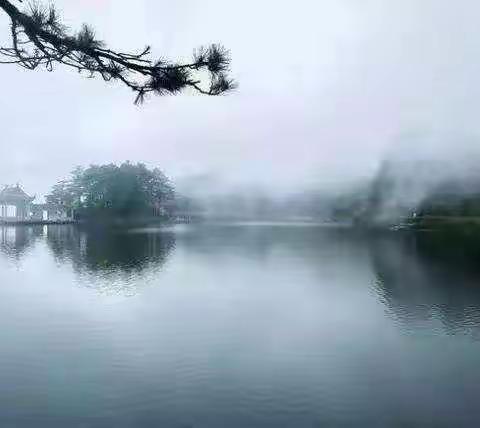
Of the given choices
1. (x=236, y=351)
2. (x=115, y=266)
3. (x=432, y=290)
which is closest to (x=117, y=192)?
(x=115, y=266)

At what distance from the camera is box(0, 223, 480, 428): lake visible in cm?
357

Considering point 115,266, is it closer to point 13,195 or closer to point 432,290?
point 432,290

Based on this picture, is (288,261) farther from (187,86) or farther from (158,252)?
(187,86)

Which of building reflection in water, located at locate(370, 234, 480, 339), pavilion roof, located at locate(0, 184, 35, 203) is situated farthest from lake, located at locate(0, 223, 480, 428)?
pavilion roof, located at locate(0, 184, 35, 203)

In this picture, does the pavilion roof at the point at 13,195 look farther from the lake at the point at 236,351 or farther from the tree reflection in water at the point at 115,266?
the lake at the point at 236,351

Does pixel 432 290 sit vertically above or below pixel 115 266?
below

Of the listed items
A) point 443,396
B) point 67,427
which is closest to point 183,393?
point 67,427

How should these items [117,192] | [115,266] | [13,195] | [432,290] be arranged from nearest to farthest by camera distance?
[432,290] < [115,266] < [117,192] < [13,195]

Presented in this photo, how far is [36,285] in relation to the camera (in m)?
9.77

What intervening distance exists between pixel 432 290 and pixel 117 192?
1522 centimetres

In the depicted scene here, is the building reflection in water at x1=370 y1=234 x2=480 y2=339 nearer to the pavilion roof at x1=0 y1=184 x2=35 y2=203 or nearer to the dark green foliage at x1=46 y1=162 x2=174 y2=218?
the dark green foliage at x1=46 y1=162 x2=174 y2=218

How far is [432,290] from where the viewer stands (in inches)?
381

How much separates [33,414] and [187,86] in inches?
86.9

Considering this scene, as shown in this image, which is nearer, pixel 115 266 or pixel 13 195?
pixel 115 266
